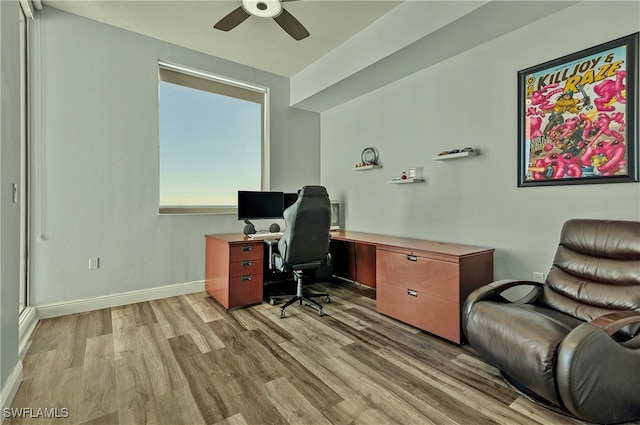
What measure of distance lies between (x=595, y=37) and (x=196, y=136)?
3996mm

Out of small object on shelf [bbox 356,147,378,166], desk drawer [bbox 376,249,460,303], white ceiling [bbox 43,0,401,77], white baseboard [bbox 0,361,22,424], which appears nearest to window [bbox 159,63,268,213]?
white ceiling [bbox 43,0,401,77]

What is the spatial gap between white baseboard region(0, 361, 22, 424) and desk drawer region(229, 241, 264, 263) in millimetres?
1689

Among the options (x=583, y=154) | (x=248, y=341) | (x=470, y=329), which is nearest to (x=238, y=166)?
(x=248, y=341)

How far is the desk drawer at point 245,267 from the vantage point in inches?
127

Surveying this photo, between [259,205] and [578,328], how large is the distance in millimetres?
3188

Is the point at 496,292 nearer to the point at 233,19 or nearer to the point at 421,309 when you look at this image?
the point at 421,309

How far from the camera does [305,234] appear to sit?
302 centimetres

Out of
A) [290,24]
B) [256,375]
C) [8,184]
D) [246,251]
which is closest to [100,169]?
[8,184]

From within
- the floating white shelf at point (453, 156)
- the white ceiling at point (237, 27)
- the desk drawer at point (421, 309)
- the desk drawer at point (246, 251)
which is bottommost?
the desk drawer at point (421, 309)

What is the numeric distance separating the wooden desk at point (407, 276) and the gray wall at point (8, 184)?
163cm

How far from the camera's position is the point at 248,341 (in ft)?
8.21

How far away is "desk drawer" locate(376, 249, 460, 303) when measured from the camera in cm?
243

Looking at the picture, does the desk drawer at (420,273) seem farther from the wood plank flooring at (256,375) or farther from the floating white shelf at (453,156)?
the floating white shelf at (453,156)

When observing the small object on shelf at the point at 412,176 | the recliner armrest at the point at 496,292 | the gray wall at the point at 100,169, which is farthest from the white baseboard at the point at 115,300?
the recliner armrest at the point at 496,292
